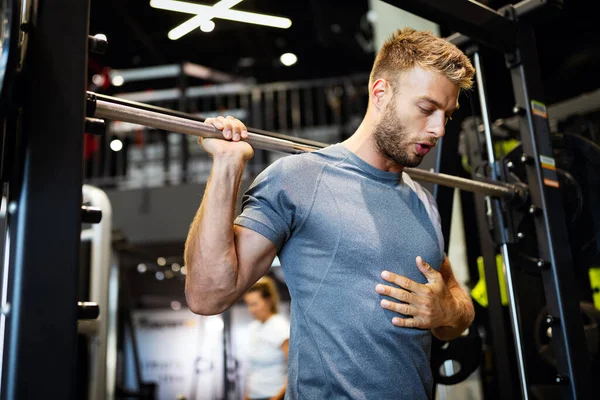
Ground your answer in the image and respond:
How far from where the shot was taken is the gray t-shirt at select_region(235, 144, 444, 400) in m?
1.28

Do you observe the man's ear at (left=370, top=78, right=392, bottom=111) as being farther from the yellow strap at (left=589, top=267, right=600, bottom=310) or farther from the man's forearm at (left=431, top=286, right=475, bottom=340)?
the yellow strap at (left=589, top=267, right=600, bottom=310)

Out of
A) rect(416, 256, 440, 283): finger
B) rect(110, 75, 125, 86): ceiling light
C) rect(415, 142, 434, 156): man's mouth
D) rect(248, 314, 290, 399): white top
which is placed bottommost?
rect(248, 314, 290, 399): white top

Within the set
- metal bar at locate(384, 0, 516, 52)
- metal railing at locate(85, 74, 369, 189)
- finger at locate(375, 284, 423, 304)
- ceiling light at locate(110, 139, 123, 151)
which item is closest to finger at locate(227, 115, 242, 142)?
ceiling light at locate(110, 139, 123, 151)

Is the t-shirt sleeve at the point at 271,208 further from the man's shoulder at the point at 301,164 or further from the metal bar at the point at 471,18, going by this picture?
the metal bar at the point at 471,18

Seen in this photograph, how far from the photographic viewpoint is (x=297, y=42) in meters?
3.68

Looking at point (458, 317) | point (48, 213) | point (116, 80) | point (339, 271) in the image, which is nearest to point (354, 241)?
point (339, 271)

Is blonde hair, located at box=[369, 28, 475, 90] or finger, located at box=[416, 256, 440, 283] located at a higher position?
blonde hair, located at box=[369, 28, 475, 90]

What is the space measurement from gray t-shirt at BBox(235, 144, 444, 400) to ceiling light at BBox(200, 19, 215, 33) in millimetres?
488

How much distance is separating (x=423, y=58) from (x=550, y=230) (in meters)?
0.78

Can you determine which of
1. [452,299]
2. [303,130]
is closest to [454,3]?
[452,299]

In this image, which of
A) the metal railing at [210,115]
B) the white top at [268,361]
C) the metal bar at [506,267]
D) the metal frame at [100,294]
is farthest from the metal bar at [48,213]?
the metal railing at [210,115]

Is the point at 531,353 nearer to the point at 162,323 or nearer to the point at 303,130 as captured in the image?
the point at 303,130

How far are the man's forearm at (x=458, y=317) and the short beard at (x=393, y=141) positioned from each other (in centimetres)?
40

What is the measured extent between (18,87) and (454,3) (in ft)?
4.44
